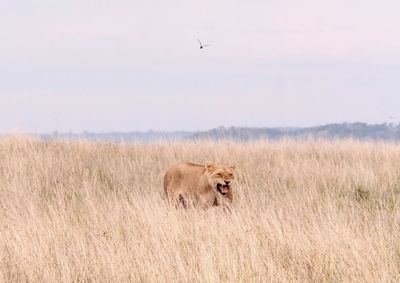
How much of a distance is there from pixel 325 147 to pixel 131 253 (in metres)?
11.5

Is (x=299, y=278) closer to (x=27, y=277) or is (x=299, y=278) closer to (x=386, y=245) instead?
(x=386, y=245)

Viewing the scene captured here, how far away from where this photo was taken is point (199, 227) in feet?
25.1

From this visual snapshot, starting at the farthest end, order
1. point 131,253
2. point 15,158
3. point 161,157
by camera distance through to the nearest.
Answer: point 161,157 < point 15,158 < point 131,253

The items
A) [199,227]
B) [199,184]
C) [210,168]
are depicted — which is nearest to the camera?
[199,227]

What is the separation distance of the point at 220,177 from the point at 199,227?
64.1 inches

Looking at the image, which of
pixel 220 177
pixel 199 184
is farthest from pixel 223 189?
pixel 199 184

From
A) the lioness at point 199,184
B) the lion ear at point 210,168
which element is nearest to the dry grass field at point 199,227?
the lioness at point 199,184

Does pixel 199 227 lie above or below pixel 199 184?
below

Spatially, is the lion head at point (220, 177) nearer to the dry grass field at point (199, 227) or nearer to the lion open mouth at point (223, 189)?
the lion open mouth at point (223, 189)

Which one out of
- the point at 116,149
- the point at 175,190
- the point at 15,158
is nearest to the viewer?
the point at 175,190

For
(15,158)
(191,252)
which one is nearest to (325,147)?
(15,158)

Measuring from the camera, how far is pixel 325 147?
1745cm

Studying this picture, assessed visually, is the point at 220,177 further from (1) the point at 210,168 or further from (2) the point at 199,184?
(2) the point at 199,184

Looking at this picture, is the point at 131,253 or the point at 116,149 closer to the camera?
the point at 131,253
